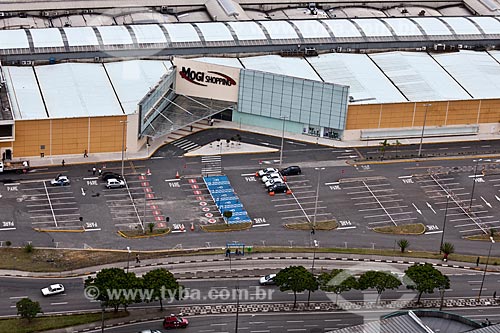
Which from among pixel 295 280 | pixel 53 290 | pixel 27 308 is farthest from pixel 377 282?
pixel 27 308

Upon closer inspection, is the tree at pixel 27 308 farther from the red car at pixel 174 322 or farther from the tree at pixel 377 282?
the tree at pixel 377 282

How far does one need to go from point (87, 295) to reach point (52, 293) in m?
5.40

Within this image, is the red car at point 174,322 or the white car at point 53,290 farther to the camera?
the white car at point 53,290

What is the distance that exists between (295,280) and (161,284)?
67.0ft

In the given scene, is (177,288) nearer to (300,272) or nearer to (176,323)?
(176,323)

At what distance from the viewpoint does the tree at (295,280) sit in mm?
196500

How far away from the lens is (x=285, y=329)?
195 meters

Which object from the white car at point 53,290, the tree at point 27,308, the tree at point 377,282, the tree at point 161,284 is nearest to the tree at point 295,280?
the tree at point 377,282

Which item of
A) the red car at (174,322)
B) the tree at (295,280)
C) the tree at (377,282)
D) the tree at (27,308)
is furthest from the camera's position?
the tree at (377,282)

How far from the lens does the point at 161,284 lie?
194m

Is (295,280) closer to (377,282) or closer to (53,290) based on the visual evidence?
(377,282)

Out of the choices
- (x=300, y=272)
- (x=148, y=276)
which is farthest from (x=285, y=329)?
(x=148, y=276)

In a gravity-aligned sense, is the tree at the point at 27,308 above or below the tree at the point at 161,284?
below

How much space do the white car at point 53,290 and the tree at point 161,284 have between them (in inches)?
530
